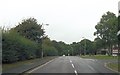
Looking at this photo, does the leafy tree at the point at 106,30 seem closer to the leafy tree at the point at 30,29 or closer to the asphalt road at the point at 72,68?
the leafy tree at the point at 30,29

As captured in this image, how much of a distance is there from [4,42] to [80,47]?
164259 mm

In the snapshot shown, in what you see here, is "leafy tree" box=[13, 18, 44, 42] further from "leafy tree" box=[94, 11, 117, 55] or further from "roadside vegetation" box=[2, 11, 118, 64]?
"leafy tree" box=[94, 11, 117, 55]

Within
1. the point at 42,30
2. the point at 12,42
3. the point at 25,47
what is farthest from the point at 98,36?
the point at 12,42

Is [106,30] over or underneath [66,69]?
over

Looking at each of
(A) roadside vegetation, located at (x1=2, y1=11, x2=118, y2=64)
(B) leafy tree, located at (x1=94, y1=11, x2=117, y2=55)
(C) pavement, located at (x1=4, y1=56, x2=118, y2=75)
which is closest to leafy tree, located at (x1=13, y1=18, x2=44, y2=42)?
(A) roadside vegetation, located at (x1=2, y1=11, x2=118, y2=64)

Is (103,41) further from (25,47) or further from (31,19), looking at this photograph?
(25,47)

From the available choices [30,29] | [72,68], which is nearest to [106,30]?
[30,29]

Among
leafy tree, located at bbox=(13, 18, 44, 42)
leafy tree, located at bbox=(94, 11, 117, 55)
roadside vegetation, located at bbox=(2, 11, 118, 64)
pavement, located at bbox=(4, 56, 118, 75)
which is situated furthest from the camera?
leafy tree, located at bbox=(94, 11, 117, 55)

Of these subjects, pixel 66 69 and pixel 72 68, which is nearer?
pixel 66 69

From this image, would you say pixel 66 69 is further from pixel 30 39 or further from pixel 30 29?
pixel 30 29

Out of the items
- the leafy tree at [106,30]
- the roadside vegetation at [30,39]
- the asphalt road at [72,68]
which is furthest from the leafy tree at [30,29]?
the leafy tree at [106,30]

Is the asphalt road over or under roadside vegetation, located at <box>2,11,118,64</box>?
under

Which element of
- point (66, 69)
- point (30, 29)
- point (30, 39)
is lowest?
point (66, 69)

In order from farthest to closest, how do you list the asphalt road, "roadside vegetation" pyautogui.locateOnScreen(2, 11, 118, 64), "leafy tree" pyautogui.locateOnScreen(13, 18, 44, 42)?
"leafy tree" pyautogui.locateOnScreen(13, 18, 44, 42)
"roadside vegetation" pyautogui.locateOnScreen(2, 11, 118, 64)
the asphalt road
